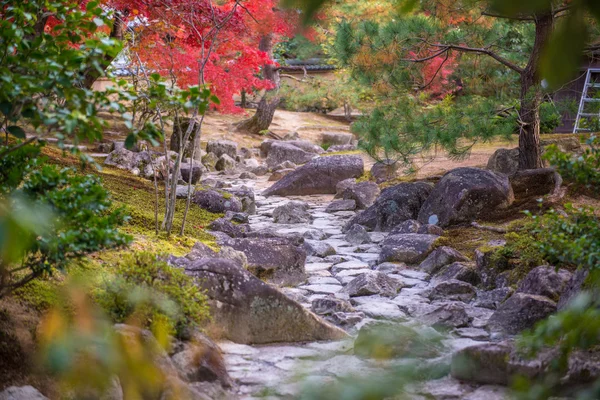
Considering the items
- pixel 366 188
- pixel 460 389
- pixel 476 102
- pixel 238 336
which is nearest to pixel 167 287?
pixel 238 336

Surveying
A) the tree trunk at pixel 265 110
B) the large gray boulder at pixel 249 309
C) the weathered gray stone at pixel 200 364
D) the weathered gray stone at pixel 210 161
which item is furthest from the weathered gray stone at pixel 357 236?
the tree trunk at pixel 265 110

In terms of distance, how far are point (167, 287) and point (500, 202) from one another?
587 centimetres

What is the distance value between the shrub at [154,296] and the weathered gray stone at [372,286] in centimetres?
203

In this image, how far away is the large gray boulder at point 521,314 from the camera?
504 cm

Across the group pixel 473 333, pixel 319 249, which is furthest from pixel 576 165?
pixel 319 249

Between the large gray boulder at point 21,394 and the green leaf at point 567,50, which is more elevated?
the green leaf at point 567,50

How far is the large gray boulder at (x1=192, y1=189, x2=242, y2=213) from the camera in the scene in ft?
32.5

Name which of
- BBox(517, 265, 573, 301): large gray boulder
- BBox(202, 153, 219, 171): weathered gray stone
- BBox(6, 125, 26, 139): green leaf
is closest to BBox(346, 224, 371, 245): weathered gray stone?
BBox(517, 265, 573, 301): large gray boulder

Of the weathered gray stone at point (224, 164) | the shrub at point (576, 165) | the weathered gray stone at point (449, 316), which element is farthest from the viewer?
the weathered gray stone at point (224, 164)

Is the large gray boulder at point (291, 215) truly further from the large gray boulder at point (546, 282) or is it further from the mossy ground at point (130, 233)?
the large gray boulder at point (546, 282)

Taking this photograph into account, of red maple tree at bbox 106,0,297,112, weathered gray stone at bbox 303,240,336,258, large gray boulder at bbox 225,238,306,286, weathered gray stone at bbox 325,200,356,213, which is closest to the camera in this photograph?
large gray boulder at bbox 225,238,306,286

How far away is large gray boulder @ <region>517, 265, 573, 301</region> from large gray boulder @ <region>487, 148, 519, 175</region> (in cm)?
607

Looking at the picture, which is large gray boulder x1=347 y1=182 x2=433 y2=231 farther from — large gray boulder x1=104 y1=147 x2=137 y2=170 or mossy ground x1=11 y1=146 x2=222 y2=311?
large gray boulder x1=104 y1=147 x2=137 y2=170

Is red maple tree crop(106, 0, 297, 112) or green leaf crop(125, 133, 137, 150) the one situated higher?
red maple tree crop(106, 0, 297, 112)
